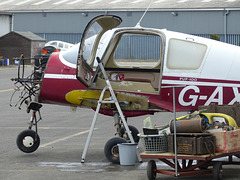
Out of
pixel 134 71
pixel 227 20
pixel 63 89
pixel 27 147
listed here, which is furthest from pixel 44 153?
pixel 227 20

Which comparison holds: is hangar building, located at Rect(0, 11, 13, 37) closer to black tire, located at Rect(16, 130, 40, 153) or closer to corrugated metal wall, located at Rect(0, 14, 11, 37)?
corrugated metal wall, located at Rect(0, 14, 11, 37)

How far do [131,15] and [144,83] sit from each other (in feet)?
152

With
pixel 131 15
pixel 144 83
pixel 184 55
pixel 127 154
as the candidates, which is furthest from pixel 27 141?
pixel 131 15

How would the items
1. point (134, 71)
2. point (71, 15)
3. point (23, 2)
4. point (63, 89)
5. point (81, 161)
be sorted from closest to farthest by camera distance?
point (81, 161) < point (63, 89) < point (134, 71) < point (71, 15) < point (23, 2)

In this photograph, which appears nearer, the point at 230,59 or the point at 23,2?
the point at 230,59

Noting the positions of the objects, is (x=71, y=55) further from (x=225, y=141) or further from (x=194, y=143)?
(x=225, y=141)

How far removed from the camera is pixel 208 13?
55688 millimetres

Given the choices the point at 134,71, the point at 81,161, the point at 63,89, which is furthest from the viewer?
the point at 134,71

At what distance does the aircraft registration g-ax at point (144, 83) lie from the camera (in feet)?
39.6

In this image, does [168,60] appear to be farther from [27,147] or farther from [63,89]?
[27,147]

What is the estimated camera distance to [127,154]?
11320 millimetres

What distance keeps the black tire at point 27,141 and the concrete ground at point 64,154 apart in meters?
0.12

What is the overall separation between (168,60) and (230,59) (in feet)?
3.73

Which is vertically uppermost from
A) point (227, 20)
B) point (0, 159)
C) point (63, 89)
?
point (227, 20)
